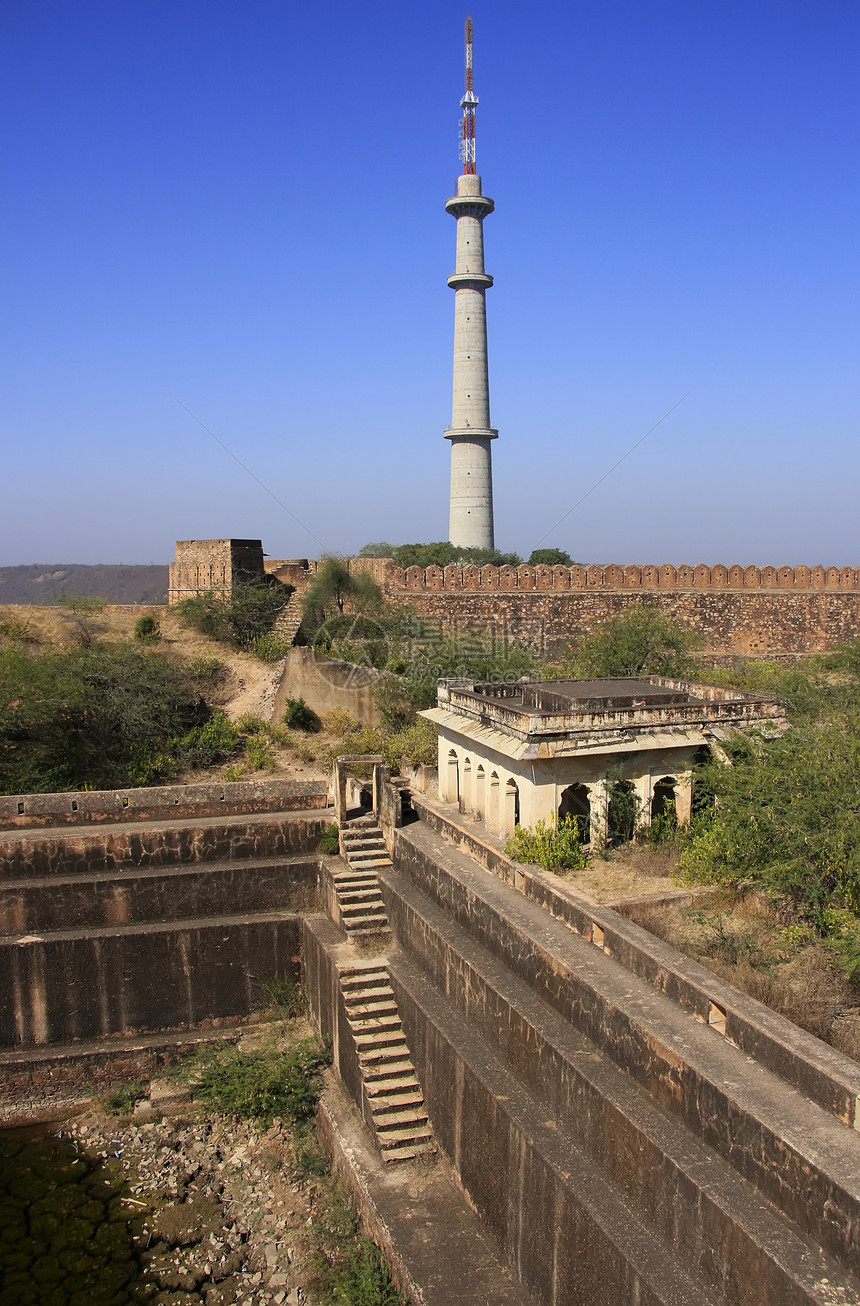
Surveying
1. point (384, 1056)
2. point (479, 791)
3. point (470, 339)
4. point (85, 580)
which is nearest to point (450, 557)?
point (470, 339)

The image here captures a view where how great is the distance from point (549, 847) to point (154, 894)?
3904 mm

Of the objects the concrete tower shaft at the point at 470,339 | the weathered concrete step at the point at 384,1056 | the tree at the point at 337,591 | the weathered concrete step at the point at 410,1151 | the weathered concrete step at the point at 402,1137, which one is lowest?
the weathered concrete step at the point at 410,1151

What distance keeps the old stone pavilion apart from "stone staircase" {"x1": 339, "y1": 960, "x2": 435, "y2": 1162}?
62.5 inches

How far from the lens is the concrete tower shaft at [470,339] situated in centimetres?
2194

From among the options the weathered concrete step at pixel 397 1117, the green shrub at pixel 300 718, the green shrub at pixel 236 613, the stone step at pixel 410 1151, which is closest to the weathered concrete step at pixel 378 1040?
the weathered concrete step at pixel 397 1117

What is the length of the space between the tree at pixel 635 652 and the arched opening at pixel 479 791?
4397 mm

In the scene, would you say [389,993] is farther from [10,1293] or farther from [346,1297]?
[10,1293]

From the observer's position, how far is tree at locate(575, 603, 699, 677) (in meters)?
12.6

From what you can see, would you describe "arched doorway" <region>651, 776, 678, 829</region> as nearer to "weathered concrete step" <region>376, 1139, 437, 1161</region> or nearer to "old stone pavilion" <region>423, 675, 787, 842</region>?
"old stone pavilion" <region>423, 675, 787, 842</region>

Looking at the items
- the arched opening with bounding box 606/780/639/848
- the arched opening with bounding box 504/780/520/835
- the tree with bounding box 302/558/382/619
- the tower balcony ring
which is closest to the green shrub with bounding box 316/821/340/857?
the arched opening with bounding box 504/780/520/835

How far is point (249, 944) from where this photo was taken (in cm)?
871

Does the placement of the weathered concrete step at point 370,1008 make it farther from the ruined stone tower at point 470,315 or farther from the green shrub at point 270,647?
the ruined stone tower at point 470,315

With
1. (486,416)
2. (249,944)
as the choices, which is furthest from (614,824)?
(486,416)

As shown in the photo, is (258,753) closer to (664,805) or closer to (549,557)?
(664,805)
